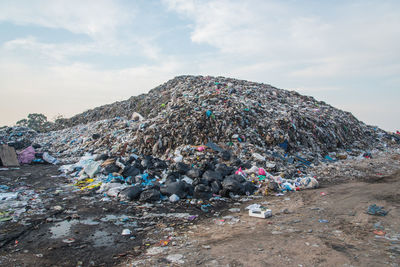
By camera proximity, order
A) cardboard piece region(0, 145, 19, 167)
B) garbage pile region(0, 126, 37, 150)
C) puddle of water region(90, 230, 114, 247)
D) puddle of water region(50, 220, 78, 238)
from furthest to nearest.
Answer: garbage pile region(0, 126, 37, 150) < cardboard piece region(0, 145, 19, 167) < puddle of water region(50, 220, 78, 238) < puddle of water region(90, 230, 114, 247)

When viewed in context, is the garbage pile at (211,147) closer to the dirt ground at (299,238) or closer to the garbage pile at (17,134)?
the dirt ground at (299,238)

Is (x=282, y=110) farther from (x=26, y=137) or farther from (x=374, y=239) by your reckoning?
(x=26, y=137)

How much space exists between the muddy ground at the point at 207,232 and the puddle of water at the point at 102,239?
0.03 ft

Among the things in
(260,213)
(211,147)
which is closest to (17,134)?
(211,147)

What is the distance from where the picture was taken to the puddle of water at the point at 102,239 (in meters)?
2.54

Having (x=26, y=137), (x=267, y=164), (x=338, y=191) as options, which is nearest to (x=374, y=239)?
(x=338, y=191)

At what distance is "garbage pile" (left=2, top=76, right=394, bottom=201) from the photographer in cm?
461

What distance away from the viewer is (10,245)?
247cm

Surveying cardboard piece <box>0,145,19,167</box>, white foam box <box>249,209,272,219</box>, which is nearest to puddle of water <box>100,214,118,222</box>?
white foam box <box>249,209,272,219</box>

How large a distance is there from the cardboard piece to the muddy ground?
4.08 m

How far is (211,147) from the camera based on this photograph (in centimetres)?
651

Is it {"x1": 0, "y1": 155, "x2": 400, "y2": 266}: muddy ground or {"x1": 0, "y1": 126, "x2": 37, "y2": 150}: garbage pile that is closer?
{"x1": 0, "y1": 155, "x2": 400, "y2": 266}: muddy ground

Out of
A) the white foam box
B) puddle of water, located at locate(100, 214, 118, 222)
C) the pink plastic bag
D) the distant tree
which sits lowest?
Result: puddle of water, located at locate(100, 214, 118, 222)

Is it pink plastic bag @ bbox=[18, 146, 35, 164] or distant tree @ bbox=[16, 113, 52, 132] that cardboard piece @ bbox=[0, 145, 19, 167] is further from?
distant tree @ bbox=[16, 113, 52, 132]
